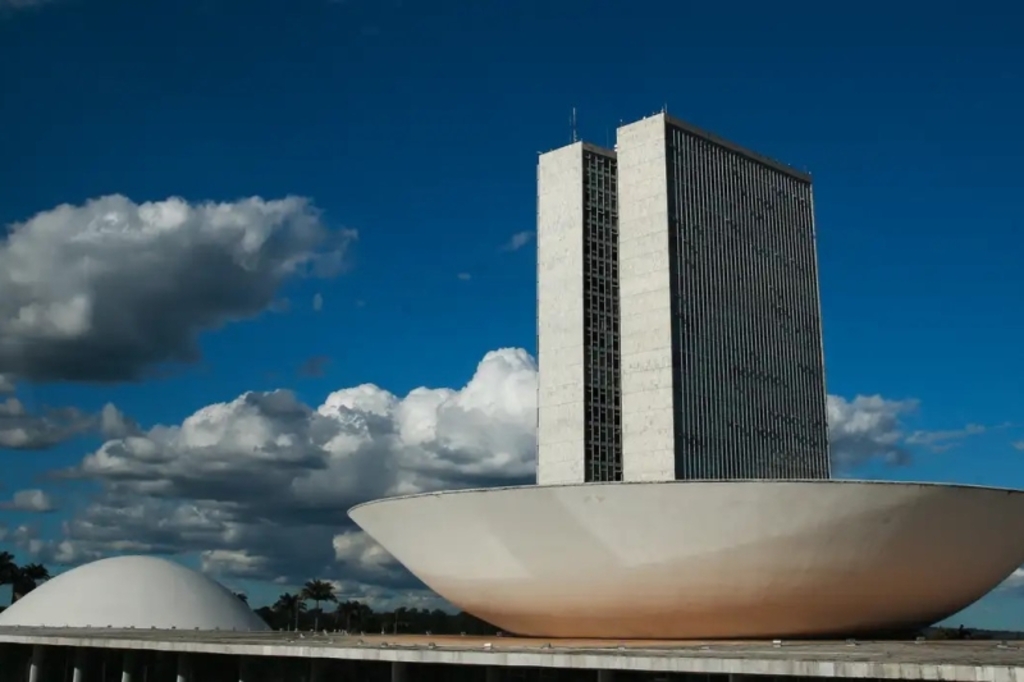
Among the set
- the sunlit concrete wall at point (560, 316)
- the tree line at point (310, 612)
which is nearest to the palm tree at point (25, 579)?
the tree line at point (310, 612)

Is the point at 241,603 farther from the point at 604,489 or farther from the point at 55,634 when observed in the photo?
the point at 604,489

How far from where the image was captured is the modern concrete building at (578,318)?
80.8 metres

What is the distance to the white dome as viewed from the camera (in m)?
63.0

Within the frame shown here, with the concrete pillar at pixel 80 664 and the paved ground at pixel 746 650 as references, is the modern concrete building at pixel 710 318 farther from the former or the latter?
the paved ground at pixel 746 650

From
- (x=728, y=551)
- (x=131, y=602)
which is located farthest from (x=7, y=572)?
(x=728, y=551)

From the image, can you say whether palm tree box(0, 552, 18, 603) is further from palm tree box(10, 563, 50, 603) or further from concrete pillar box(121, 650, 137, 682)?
concrete pillar box(121, 650, 137, 682)

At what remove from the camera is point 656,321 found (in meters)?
Result: 82.1

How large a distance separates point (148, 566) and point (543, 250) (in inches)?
1437

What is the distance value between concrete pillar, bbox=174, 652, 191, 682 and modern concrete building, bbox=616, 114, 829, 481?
41.0 m

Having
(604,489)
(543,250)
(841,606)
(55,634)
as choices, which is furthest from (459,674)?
(543,250)

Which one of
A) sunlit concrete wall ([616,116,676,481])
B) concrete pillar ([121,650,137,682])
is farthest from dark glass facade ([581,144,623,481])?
concrete pillar ([121,650,137,682])

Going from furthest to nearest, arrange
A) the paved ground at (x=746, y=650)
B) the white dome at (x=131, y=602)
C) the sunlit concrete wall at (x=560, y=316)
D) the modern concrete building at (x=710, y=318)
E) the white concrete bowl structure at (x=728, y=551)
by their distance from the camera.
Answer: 1. the modern concrete building at (x=710, y=318)
2. the sunlit concrete wall at (x=560, y=316)
3. the white dome at (x=131, y=602)
4. the white concrete bowl structure at (x=728, y=551)
5. the paved ground at (x=746, y=650)

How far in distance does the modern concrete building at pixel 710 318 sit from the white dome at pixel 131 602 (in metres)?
30.3

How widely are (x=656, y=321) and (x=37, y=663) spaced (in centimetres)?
4732
